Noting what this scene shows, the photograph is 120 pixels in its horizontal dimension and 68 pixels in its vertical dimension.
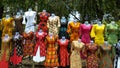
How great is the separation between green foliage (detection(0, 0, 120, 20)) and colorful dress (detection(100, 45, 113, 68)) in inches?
68.2

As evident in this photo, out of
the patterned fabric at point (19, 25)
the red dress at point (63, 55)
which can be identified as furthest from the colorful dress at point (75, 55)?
the patterned fabric at point (19, 25)

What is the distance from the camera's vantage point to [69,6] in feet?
35.5

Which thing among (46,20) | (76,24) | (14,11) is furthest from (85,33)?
(14,11)

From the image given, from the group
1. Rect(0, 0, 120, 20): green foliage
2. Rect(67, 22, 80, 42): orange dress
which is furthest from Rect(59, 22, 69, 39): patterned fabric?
Rect(0, 0, 120, 20): green foliage

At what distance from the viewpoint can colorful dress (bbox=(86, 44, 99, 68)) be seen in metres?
9.22

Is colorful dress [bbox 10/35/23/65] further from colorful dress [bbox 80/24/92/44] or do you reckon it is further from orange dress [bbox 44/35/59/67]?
colorful dress [bbox 80/24/92/44]

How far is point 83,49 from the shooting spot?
31.0 ft

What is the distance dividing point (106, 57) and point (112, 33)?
652mm

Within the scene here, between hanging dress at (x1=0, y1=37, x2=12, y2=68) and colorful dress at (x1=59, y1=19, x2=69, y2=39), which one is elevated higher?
colorful dress at (x1=59, y1=19, x2=69, y2=39)

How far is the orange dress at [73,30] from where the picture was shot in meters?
9.63

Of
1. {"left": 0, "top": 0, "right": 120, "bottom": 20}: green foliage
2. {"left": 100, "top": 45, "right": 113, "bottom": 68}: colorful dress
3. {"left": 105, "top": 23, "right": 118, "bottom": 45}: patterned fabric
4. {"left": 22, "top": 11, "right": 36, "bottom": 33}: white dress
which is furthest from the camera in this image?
{"left": 0, "top": 0, "right": 120, "bottom": 20}: green foliage

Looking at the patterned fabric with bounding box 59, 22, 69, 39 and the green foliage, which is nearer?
the patterned fabric with bounding box 59, 22, 69, 39

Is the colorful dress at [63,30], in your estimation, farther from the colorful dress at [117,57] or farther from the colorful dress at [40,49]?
the colorful dress at [117,57]

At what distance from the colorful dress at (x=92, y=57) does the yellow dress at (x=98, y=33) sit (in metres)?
0.42
